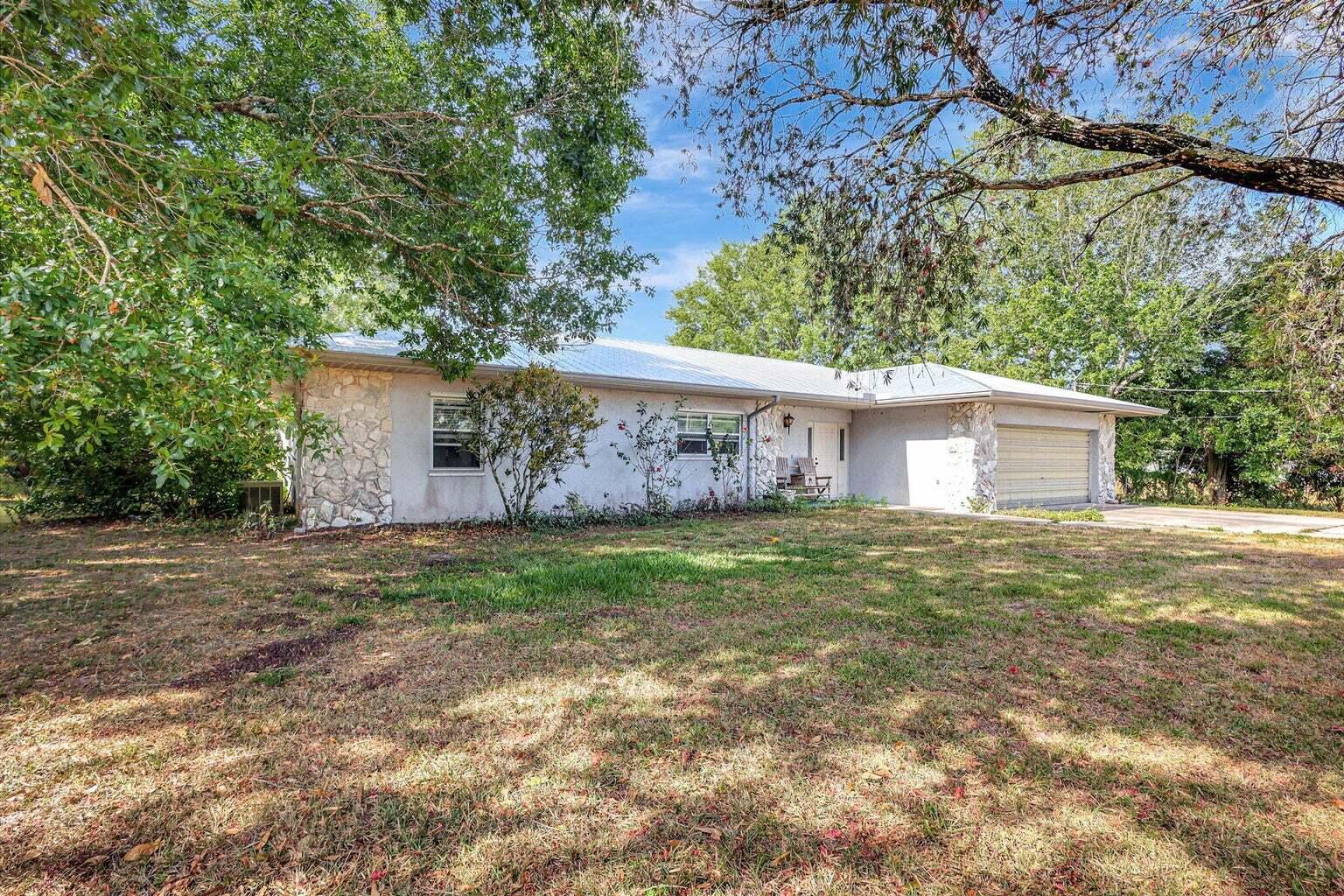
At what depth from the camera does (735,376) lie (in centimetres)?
1394

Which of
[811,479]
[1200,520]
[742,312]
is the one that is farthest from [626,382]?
[742,312]

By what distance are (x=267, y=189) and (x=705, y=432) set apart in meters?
9.23

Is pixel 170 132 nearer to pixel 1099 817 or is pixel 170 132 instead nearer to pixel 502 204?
pixel 502 204

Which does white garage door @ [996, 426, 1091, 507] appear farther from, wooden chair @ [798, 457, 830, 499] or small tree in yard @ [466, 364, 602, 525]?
small tree in yard @ [466, 364, 602, 525]

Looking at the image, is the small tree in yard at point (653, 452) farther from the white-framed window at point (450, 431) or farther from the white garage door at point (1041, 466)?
the white garage door at point (1041, 466)

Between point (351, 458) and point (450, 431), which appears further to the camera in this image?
point (450, 431)

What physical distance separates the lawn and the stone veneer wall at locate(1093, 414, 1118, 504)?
11.5 m

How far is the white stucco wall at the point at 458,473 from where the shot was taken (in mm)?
9859

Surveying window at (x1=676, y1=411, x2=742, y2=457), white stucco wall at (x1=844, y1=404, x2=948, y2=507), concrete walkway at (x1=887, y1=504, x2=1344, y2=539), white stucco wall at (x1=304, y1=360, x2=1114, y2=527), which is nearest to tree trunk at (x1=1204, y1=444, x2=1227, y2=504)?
concrete walkway at (x1=887, y1=504, x2=1344, y2=539)

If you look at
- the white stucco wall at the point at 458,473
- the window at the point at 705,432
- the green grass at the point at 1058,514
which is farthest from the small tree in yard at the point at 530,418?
the green grass at the point at 1058,514

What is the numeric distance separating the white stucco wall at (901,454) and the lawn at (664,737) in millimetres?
8189

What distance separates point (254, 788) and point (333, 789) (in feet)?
1.06

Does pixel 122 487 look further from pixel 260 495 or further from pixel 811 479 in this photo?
pixel 811 479

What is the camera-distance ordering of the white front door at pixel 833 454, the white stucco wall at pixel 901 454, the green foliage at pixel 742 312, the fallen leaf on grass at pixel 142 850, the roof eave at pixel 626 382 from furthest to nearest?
the green foliage at pixel 742 312 → the white front door at pixel 833 454 → the white stucco wall at pixel 901 454 → the roof eave at pixel 626 382 → the fallen leaf on grass at pixel 142 850
